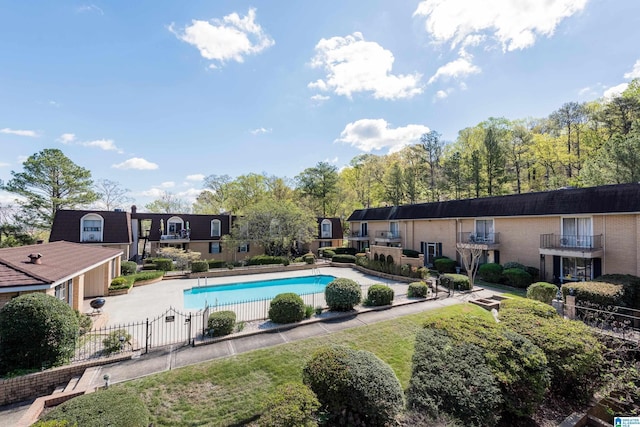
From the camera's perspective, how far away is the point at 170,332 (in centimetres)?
1083

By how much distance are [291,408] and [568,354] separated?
7029 millimetres

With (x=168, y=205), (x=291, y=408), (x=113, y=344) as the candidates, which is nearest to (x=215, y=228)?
(x=113, y=344)

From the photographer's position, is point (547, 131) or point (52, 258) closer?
point (52, 258)

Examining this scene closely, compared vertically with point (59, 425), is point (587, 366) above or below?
below

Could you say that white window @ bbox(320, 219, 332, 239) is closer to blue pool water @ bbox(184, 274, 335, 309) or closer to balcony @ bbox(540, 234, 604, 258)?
blue pool water @ bbox(184, 274, 335, 309)

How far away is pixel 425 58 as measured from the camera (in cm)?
1672

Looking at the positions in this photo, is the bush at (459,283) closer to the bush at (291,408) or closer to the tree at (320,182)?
the bush at (291,408)

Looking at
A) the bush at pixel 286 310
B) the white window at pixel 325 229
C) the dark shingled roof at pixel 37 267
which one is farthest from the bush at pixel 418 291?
the white window at pixel 325 229

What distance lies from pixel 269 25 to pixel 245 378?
15.4 meters

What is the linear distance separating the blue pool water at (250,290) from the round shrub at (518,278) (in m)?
13.3

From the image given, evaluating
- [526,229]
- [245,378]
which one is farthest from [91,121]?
[526,229]

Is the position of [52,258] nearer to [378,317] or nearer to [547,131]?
[378,317]

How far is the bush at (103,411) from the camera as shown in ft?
13.9

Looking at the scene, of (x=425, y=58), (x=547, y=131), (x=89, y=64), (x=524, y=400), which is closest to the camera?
(x=524, y=400)
